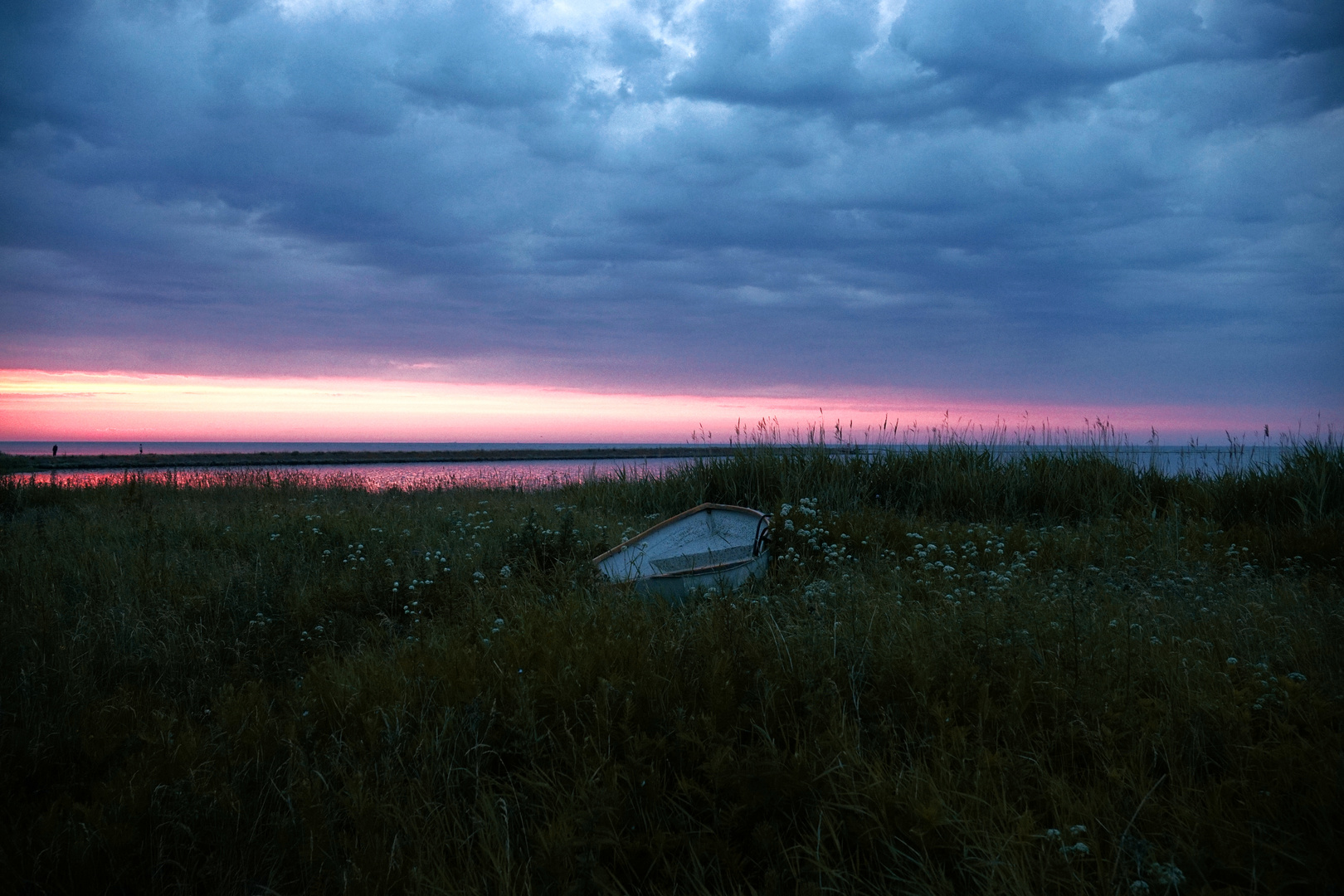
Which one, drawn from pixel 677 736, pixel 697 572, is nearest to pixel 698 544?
pixel 697 572

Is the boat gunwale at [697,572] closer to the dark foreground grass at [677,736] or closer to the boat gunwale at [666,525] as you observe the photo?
the boat gunwale at [666,525]

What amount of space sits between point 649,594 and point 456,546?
3.73 metres

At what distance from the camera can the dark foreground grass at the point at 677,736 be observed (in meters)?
2.28

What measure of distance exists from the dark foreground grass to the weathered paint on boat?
2.22 feet

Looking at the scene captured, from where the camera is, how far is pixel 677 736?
289cm

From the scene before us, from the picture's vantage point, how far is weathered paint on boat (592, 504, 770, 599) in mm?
6609

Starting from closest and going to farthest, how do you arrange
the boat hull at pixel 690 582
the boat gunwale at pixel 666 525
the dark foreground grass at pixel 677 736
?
the dark foreground grass at pixel 677 736 < the boat hull at pixel 690 582 < the boat gunwale at pixel 666 525

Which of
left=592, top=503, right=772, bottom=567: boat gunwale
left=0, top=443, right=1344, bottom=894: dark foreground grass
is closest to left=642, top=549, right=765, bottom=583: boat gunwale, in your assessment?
left=592, top=503, right=772, bottom=567: boat gunwale

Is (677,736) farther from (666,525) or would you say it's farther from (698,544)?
(698,544)

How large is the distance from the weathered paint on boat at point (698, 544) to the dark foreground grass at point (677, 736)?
0.68m

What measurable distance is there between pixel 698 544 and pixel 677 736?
497cm

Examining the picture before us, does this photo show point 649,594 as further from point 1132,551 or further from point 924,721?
point 1132,551

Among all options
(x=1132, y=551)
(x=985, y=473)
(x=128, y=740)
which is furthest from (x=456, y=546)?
(x=985, y=473)

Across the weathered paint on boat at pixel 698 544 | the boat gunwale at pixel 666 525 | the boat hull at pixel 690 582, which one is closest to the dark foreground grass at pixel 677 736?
the boat hull at pixel 690 582
